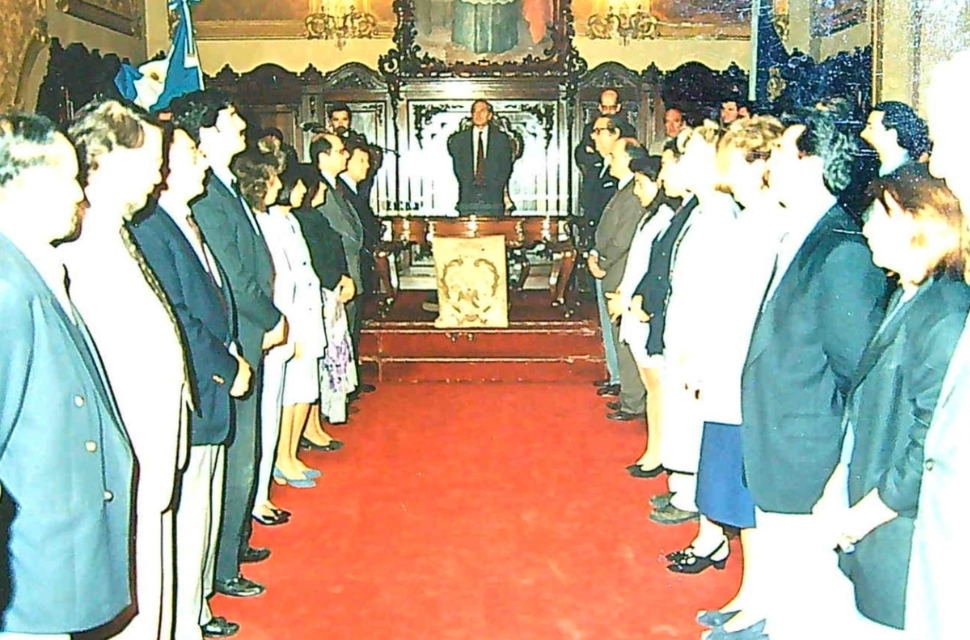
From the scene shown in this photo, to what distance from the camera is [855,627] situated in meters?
2.53

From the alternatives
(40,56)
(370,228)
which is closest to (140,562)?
(370,228)

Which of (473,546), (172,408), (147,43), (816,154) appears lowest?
(473,546)

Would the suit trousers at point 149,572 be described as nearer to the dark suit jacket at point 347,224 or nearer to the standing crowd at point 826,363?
the standing crowd at point 826,363

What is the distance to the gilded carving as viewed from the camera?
680 centimetres

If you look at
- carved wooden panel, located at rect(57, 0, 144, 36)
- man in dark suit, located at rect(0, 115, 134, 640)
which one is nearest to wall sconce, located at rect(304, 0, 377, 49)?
carved wooden panel, located at rect(57, 0, 144, 36)

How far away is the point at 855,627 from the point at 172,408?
64.2 inches

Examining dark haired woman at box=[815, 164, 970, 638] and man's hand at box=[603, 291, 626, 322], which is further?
man's hand at box=[603, 291, 626, 322]

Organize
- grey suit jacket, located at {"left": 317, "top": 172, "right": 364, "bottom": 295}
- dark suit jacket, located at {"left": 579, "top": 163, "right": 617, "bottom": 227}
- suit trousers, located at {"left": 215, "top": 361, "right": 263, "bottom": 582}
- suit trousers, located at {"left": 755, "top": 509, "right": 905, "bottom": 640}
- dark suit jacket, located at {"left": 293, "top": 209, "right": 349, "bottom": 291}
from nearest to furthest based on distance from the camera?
suit trousers, located at {"left": 755, "top": 509, "right": 905, "bottom": 640}
suit trousers, located at {"left": 215, "top": 361, "right": 263, "bottom": 582}
dark suit jacket, located at {"left": 293, "top": 209, "right": 349, "bottom": 291}
grey suit jacket, located at {"left": 317, "top": 172, "right": 364, "bottom": 295}
dark suit jacket, located at {"left": 579, "top": 163, "right": 617, "bottom": 227}

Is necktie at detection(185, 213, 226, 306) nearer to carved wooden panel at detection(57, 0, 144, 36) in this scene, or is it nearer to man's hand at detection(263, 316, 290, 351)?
man's hand at detection(263, 316, 290, 351)

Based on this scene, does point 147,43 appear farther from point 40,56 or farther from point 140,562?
point 140,562

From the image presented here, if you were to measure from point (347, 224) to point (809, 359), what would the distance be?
3.65 metres

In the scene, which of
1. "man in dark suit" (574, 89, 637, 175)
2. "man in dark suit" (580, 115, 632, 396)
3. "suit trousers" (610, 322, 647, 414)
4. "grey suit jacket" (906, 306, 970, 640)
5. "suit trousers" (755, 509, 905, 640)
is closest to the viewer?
"grey suit jacket" (906, 306, 970, 640)

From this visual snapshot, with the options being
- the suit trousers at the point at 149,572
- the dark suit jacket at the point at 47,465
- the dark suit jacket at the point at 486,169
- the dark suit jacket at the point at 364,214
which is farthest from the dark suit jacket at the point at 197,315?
the dark suit jacket at the point at 486,169

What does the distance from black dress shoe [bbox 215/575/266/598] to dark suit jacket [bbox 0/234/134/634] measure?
1670mm
